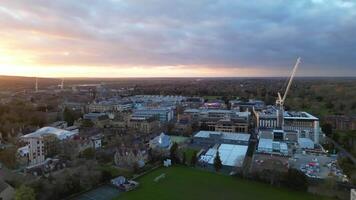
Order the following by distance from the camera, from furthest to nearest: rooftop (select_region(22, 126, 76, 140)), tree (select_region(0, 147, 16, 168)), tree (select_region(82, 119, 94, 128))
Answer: tree (select_region(82, 119, 94, 128)) < rooftop (select_region(22, 126, 76, 140)) < tree (select_region(0, 147, 16, 168))

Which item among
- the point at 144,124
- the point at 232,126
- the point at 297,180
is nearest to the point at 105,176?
the point at 297,180

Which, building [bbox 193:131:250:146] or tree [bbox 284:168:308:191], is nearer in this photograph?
tree [bbox 284:168:308:191]

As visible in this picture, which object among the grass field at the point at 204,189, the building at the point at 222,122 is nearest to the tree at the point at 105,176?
the grass field at the point at 204,189

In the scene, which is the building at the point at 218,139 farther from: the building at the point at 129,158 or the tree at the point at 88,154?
the tree at the point at 88,154

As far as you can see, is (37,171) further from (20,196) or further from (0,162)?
(20,196)

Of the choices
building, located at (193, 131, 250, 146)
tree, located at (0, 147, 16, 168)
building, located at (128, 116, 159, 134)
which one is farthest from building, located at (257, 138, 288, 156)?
tree, located at (0, 147, 16, 168)

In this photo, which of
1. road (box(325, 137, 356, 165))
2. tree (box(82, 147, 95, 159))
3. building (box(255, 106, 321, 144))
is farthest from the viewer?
building (box(255, 106, 321, 144))

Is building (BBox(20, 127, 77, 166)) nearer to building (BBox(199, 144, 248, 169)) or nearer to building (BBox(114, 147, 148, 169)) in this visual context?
building (BBox(114, 147, 148, 169))
